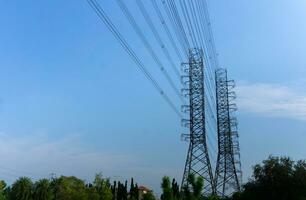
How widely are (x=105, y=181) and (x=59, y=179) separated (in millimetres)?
10810

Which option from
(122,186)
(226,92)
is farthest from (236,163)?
(122,186)

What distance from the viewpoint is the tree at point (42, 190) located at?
3433 inches

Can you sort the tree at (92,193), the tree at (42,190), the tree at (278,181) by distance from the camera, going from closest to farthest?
the tree at (278,181)
the tree at (92,193)
the tree at (42,190)

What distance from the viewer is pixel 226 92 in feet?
189

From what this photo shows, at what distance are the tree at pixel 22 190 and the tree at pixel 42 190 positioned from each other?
1.18 m

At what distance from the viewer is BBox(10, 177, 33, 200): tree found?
89000 mm

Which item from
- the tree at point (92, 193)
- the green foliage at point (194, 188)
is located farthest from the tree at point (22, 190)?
the green foliage at point (194, 188)

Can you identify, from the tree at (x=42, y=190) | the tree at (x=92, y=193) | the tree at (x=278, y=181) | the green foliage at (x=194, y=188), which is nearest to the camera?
the tree at (x=278, y=181)

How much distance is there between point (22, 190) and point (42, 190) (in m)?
4.35

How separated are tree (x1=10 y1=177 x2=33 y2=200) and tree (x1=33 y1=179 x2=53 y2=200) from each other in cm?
118

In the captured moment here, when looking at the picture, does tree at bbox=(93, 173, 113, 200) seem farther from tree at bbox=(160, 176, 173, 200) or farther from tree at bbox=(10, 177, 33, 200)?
tree at bbox=(160, 176, 173, 200)

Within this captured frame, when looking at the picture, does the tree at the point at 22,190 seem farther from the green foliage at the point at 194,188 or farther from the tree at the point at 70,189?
the green foliage at the point at 194,188

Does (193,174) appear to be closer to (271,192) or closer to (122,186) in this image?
(271,192)

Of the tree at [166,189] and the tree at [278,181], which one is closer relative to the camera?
the tree at [278,181]
